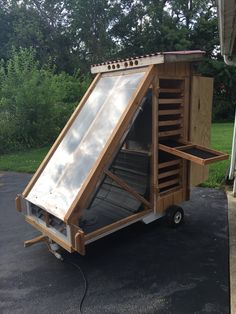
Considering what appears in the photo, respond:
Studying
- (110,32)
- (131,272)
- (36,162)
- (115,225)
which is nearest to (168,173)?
(115,225)

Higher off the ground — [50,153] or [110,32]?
[110,32]

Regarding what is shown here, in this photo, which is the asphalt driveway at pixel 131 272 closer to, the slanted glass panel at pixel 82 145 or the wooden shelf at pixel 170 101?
the slanted glass panel at pixel 82 145

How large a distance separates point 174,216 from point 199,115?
1473 mm

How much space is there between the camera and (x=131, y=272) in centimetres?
334

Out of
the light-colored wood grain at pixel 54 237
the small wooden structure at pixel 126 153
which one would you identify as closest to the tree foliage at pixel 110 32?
the small wooden structure at pixel 126 153

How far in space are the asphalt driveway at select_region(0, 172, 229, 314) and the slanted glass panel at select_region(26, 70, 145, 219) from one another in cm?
71

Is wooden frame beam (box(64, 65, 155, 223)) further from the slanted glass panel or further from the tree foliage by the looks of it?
the tree foliage

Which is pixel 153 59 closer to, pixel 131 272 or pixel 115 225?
pixel 115 225

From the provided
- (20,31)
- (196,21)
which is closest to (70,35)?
(20,31)

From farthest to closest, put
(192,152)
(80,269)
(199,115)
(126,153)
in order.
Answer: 1. (199,115)
2. (126,153)
3. (192,152)
4. (80,269)

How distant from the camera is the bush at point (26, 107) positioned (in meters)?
10.4

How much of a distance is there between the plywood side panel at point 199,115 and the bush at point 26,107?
7.09 m

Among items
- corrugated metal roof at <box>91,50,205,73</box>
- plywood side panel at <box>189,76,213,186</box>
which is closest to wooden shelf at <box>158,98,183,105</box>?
plywood side panel at <box>189,76,213,186</box>

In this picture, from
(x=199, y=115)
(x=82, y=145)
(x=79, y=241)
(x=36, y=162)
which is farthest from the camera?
(x=36, y=162)
